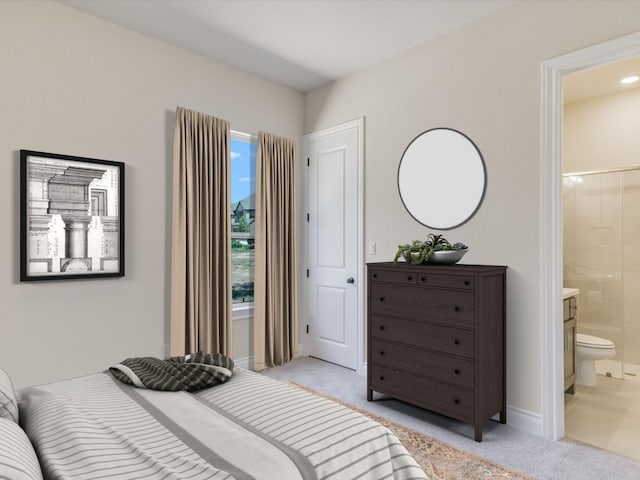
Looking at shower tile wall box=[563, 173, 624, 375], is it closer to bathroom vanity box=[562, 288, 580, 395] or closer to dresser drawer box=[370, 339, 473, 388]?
bathroom vanity box=[562, 288, 580, 395]

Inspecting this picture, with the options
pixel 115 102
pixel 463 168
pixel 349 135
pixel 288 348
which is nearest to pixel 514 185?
pixel 463 168

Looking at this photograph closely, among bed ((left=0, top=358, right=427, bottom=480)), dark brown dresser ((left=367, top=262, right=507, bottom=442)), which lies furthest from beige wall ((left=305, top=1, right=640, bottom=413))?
bed ((left=0, top=358, right=427, bottom=480))

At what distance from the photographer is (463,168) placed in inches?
120

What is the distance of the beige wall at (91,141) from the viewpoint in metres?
2.60

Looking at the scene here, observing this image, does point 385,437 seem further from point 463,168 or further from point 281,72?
point 281,72

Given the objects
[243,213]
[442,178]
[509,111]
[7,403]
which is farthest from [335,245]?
[7,403]

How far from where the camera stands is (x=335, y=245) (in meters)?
4.07

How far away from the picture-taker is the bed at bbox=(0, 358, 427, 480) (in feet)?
3.38

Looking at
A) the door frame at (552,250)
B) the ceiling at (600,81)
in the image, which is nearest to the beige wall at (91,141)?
the door frame at (552,250)

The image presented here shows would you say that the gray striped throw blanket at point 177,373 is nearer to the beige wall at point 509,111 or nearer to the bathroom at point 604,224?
the beige wall at point 509,111

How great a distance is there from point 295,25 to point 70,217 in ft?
7.20

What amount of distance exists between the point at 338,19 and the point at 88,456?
9.92 ft

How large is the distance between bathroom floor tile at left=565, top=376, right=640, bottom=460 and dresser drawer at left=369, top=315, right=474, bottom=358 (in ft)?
3.11

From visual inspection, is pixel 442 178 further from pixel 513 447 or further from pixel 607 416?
pixel 607 416
